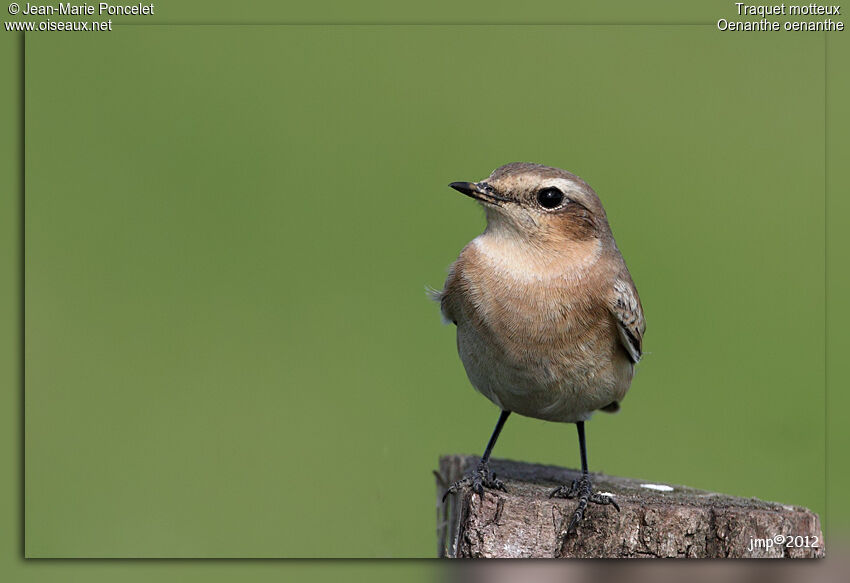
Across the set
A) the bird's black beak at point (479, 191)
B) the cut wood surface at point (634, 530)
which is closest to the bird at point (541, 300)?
the bird's black beak at point (479, 191)

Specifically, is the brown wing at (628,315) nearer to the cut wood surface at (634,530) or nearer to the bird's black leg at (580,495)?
the bird's black leg at (580,495)

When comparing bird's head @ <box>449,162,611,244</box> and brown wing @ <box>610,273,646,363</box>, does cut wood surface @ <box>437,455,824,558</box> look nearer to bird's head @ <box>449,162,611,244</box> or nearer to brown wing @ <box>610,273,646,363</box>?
Answer: brown wing @ <box>610,273,646,363</box>

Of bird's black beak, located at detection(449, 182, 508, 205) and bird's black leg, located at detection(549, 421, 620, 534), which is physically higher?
bird's black beak, located at detection(449, 182, 508, 205)

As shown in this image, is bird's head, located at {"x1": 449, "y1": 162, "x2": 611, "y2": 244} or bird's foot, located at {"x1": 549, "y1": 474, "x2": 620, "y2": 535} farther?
bird's head, located at {"x1": 449, "y1": 162, "x2": 611, "y2": 244}

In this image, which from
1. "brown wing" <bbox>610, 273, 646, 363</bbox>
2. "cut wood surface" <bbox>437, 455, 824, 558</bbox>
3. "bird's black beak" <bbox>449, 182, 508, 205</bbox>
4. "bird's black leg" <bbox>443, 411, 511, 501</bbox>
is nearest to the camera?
"cut wood surface" <bbox>437, 455, 824, 558</bbox>

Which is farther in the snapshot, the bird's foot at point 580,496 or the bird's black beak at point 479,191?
the bird's black beak at point 479,191

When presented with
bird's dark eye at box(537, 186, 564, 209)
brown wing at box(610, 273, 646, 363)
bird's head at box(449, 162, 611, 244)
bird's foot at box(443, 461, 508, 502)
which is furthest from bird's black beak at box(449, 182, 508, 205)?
bird's foot at box(443, 461, 508, 502)
